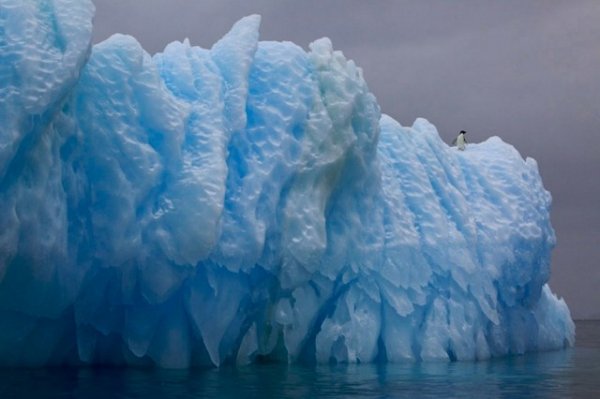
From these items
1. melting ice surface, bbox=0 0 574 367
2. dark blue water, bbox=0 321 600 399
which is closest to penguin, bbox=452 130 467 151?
melting ice surface, bbox=0 0 574 367

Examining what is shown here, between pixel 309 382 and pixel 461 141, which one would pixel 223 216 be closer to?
pixel 309 382

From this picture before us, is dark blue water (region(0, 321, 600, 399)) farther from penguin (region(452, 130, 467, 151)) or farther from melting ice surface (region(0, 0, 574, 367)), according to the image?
penguin (region(452, 130, 467, 151))

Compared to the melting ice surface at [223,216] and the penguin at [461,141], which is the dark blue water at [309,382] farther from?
the penguin at [461,141]

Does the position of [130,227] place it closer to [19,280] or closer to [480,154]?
[19,280]

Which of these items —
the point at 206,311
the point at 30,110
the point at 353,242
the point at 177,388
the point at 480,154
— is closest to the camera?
the point at 177,388

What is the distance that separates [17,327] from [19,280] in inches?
40.0

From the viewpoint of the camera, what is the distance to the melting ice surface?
12609mm

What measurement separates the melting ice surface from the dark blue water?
3.19 feet

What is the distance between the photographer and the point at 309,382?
12.5m

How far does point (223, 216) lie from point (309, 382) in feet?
11.3

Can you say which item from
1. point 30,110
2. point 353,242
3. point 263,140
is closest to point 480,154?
point 353,242

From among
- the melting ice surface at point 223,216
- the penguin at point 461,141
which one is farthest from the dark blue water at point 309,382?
the penguin at point 461,141

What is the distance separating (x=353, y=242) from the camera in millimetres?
17484

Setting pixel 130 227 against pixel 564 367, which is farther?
pixel 564 367
